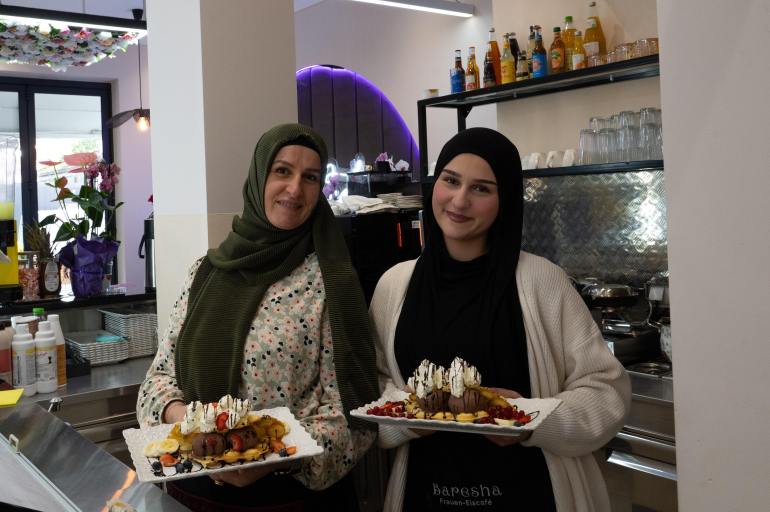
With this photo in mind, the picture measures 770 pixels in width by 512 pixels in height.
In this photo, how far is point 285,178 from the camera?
1.86 metres

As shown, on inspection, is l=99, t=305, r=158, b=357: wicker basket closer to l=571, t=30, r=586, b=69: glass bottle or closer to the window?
l=571, t=30, r=586, b=69: glass bottle

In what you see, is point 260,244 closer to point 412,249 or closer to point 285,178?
point 285,178

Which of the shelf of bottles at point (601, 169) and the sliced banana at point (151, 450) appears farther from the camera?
the shelf of bottles at point (601, 169)

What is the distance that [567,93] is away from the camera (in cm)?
382

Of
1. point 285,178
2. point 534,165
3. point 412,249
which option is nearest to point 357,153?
point 412,249

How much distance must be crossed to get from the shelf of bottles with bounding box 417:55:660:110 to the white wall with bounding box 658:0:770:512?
1.77 metres

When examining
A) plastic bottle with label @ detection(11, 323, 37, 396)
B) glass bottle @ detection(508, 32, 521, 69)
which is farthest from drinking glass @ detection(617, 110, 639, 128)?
plastic bottle with label @ detection(11, 323, 37, 396)

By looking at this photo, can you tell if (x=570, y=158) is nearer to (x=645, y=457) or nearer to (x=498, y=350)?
(x=645, y=457)

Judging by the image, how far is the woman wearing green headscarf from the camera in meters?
1.74

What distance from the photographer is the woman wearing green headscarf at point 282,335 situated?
1.74 metres

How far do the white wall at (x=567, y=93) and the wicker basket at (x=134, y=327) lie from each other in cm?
217

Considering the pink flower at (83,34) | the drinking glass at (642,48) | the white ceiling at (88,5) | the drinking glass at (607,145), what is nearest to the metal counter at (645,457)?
the drinking glass at (607,145)

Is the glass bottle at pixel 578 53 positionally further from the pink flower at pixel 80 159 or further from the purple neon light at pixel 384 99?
the purple neon light at pixel 384 99

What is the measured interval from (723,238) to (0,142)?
2.65 meters
